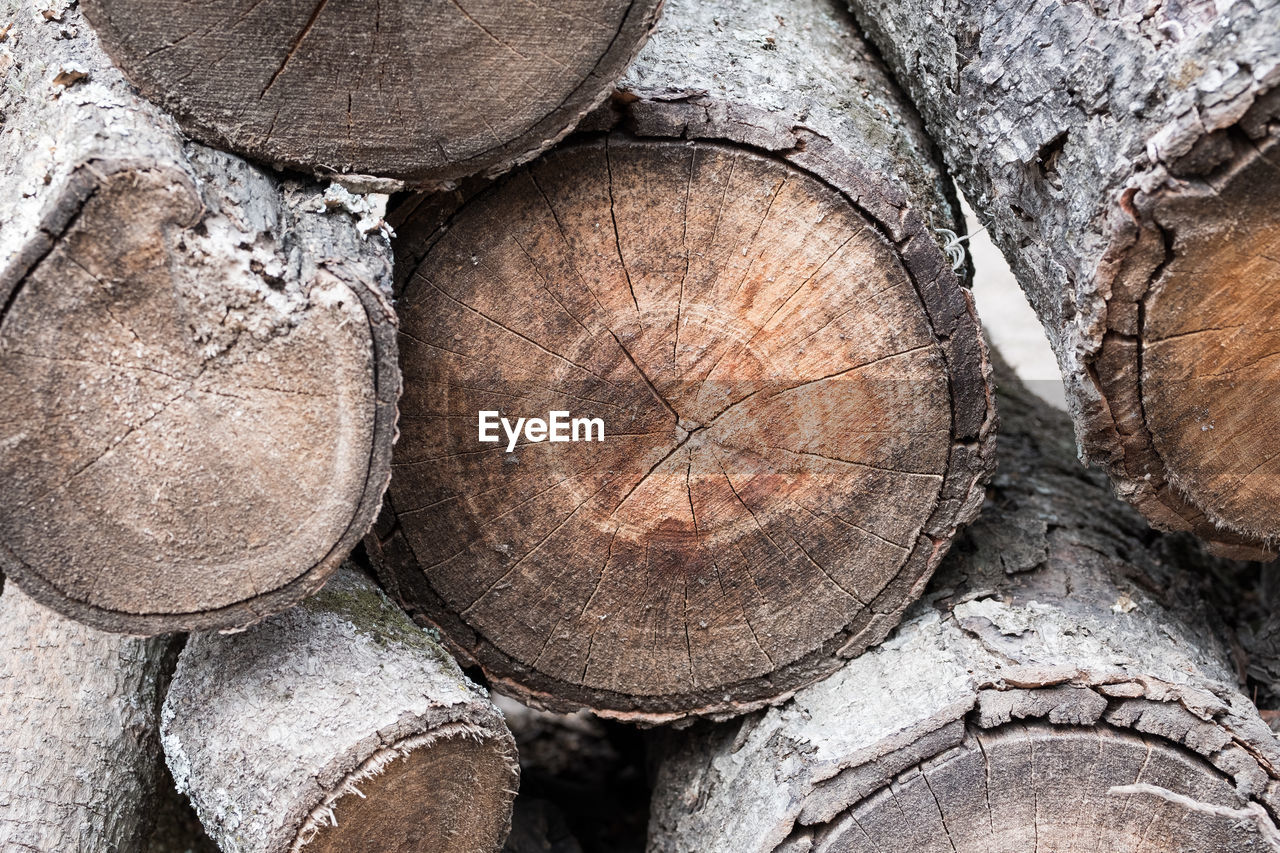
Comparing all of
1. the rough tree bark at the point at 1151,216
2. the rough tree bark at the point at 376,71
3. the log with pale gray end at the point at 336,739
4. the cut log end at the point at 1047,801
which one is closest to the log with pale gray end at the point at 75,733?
the log with pale gray end at the point at 336,739

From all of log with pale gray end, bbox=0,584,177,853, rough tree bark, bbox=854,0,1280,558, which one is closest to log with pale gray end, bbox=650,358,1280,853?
rough tree bark, bbox=854,0,1280,558

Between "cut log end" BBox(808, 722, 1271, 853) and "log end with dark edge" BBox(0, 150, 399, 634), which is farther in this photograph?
"cut log end" BBox(808, 722, 1271, 853)

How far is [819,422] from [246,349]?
0.92 metres

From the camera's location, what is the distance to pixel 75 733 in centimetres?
191

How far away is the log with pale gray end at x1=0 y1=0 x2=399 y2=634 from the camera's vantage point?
133cm

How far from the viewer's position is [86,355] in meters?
1.36

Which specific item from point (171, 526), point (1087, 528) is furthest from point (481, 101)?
point (1087, 528)

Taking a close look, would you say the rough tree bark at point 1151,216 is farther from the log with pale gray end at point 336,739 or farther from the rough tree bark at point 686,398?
the log with pale gray end at point 336,739

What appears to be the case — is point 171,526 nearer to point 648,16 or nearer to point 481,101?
point 481,101

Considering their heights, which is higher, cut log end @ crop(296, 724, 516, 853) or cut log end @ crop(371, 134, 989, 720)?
cut log end @ crop(371, 134, 989, 720)

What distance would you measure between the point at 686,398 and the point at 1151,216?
29.5 inches

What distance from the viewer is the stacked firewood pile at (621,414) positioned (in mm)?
1399

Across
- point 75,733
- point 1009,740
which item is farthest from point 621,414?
point 75,733

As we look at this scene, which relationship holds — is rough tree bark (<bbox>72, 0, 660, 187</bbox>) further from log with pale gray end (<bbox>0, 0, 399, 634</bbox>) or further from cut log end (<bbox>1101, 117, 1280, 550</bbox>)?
cut log end (<bbox>1101, 117, 1280, 550</bbox>)
